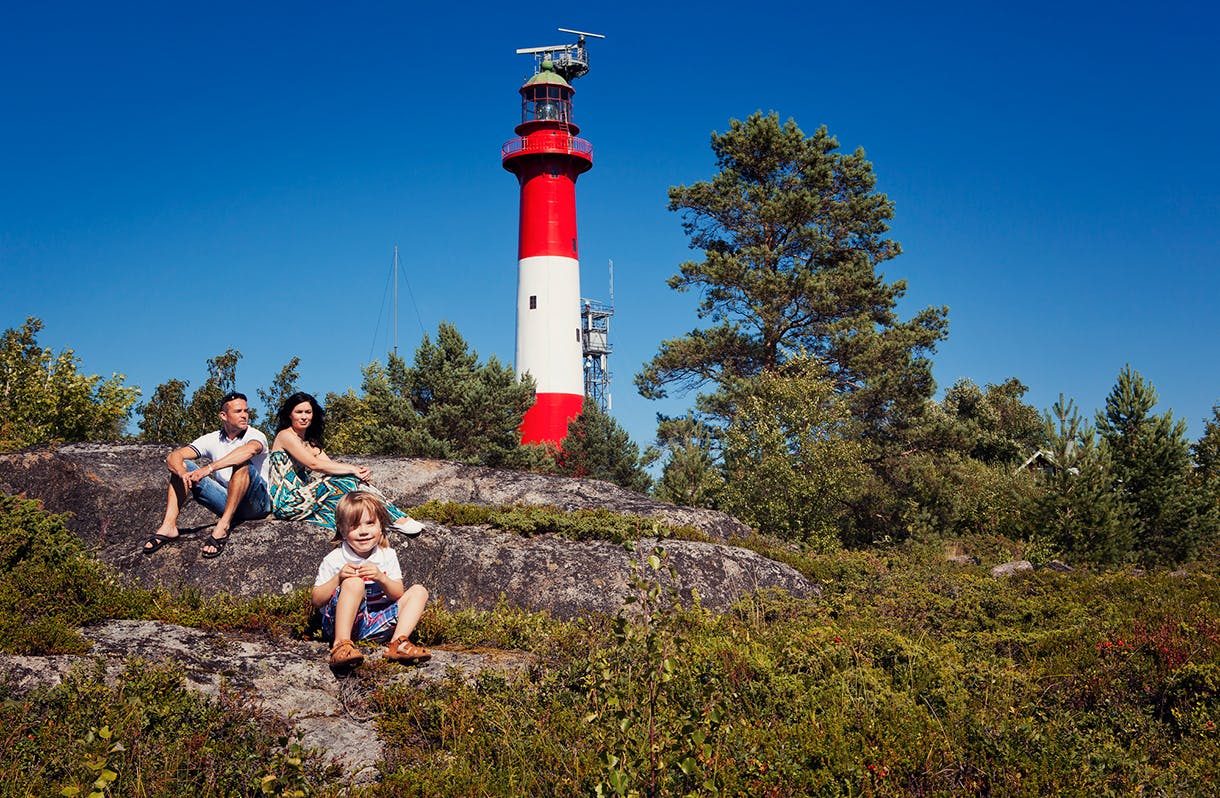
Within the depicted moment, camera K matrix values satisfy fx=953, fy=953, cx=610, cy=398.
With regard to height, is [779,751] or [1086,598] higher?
[1086,598]

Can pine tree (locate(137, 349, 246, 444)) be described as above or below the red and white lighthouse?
below

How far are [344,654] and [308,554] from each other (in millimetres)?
3542

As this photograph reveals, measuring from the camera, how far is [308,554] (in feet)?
32.8

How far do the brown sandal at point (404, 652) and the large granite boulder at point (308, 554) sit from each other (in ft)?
7.40

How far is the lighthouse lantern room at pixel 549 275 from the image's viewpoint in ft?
111

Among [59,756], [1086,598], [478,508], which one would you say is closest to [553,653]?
[59,756]

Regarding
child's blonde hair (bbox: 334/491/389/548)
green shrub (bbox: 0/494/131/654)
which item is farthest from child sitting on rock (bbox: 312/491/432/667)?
green shrub (bbox: 0/494/131/654)

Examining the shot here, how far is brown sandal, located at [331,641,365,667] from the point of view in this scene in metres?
6.70

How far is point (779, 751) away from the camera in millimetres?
5520

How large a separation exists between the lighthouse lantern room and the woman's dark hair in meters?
22.3

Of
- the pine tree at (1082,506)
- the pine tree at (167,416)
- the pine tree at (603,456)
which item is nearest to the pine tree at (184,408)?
the pine tree at (167,416)

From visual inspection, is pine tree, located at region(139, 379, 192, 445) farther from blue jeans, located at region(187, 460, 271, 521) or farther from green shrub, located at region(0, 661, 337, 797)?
green shrub, located at region(0, 661, 337, 797)

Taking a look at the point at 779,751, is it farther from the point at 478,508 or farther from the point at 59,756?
the point at 478,508

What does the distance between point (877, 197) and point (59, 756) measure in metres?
29.6
